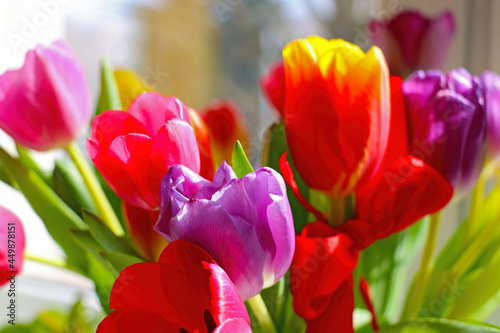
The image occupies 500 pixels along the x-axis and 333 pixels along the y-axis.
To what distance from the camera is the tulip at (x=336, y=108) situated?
0.89ft

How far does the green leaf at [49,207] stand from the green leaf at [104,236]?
6 centimetres

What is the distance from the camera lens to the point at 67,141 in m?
0.34

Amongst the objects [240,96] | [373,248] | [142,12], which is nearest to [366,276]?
[373,248]

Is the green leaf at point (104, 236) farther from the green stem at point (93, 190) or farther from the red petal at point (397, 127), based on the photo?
the red petal at point (397, 127)

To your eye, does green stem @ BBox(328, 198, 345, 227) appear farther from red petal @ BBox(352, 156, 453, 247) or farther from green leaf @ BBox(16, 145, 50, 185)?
green leaf @ BBox(16, 145, 50, 185)

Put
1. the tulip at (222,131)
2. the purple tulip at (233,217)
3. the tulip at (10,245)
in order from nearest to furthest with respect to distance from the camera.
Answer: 1. the purple tulip at (233,217)
2. the tulip at (10,245)
3. the tulip at (222,131)

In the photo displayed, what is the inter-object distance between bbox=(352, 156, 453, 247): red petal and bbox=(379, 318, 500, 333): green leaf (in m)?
0.05

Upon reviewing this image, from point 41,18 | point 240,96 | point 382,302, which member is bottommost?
point 240,96

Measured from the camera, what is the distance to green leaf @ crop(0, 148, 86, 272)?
14.3 inches

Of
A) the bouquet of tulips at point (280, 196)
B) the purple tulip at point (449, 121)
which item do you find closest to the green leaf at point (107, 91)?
the bouquet of tulips at point (280, 196)

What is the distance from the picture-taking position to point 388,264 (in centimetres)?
39

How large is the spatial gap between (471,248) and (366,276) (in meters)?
0.07

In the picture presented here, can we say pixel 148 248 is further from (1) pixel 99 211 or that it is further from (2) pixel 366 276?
(2) pixel 366 276

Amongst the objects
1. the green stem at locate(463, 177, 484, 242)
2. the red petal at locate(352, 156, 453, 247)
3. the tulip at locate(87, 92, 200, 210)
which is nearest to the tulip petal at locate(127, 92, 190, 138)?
the tulip at locate(87, 92, 200, 210)
